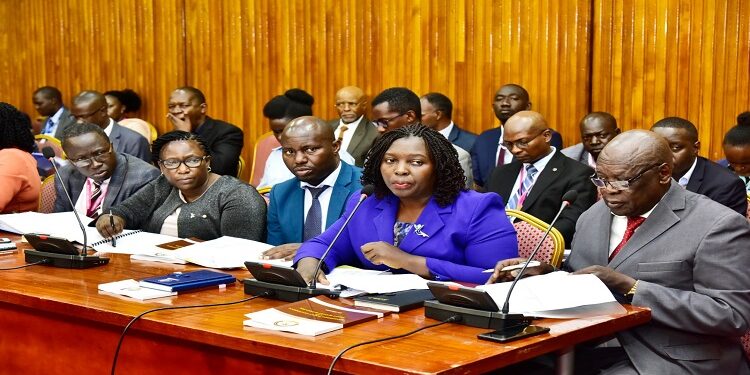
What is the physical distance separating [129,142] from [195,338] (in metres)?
5.07

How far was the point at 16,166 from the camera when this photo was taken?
18.0 ft

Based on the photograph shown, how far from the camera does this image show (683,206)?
124 inches

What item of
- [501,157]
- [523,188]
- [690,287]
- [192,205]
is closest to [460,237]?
[690,287]

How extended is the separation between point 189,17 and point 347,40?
1.93m

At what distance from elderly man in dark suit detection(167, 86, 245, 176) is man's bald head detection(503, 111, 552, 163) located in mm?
2651

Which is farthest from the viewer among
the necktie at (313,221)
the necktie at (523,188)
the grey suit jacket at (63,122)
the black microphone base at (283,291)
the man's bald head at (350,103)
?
the grey suit jacket at (63,122)

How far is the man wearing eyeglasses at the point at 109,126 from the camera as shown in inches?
296

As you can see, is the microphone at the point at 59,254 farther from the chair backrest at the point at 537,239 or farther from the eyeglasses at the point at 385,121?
the eyeglasses at the point at 385,121

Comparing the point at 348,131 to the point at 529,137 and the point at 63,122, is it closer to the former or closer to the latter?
the point at 529,137

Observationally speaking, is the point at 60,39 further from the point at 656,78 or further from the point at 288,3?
the point at 656,78

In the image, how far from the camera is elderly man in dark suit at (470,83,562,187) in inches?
271

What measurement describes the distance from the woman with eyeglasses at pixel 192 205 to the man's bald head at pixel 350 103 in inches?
111

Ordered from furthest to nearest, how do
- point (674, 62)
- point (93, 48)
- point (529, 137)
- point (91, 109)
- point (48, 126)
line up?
1. point (93, 48)
2. point (48, 126)
3. point (91, 109)
4. point (674, 62)
5. point (529, 137)

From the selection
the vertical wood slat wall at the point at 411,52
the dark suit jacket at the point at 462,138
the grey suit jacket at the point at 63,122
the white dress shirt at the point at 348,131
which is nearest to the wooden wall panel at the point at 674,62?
the vertical wood slat wall at the point at 411,52
